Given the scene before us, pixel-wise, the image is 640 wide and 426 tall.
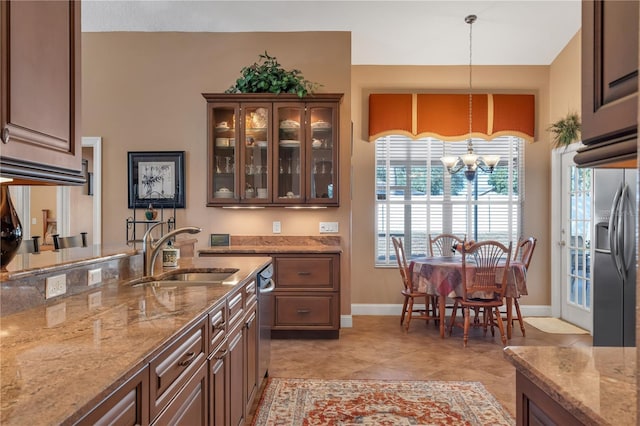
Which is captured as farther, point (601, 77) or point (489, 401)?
point (489, 401)

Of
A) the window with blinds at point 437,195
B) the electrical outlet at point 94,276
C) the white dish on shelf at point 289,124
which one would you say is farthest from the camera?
the window with blinds at point 437,195

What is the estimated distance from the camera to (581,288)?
480 centimetres

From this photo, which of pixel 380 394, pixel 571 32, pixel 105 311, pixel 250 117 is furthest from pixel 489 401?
pixel 571 32

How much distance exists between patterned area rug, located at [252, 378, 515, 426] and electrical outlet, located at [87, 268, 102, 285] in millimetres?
1267

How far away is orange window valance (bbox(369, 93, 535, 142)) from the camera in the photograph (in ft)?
17.1

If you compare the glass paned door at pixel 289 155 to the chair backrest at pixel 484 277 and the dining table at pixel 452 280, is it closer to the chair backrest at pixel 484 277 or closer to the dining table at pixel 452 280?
the dining table at pixel 452 280

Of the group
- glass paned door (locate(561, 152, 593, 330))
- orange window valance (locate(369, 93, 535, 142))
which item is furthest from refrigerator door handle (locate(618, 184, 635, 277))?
orange window valance (locate(369, 93, 535, 142))

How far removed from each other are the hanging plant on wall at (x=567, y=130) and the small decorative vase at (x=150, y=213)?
4575 millimetres

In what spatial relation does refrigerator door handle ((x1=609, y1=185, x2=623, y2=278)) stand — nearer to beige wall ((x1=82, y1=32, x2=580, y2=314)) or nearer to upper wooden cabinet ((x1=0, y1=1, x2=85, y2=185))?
beige wall ((x1=82, y1=32, x2=580, y2=314))

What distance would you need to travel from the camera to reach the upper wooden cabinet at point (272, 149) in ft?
14.1

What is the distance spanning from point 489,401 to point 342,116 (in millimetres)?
2963

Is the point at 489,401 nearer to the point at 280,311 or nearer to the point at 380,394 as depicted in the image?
the point at 380,394

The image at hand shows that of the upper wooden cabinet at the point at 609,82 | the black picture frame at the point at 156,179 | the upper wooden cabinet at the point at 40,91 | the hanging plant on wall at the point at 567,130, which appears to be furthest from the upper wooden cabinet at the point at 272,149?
the upper wooden cabinet at the point at 609,82

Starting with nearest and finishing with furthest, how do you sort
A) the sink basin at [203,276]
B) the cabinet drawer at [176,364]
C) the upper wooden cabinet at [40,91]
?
the upper wooden cabinet at [40,91] < the cabinet drawer at [176,364] < the sink basin at [203,276]
